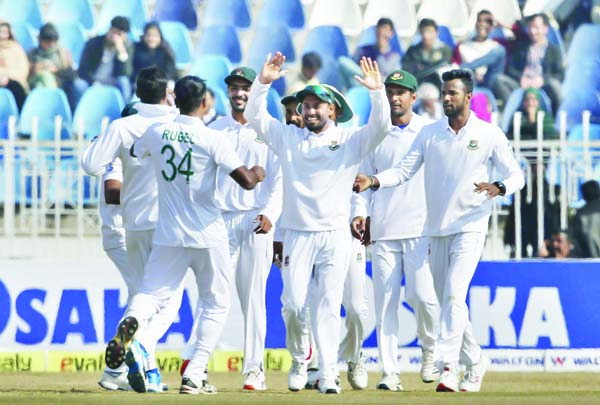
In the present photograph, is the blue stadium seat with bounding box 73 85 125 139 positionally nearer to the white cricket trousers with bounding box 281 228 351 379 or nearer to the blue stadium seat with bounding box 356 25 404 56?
the blue stadium seat with bounding box 356 25 404 56

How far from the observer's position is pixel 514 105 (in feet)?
64.6

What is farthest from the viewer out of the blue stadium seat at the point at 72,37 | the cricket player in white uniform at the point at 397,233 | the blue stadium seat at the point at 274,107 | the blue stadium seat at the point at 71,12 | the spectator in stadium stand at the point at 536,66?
the blue stadium seat at the point at 71,12

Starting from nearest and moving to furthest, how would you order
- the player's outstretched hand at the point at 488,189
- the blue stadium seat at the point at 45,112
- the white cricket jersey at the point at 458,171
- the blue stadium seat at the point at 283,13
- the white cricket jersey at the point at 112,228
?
the player's outstretched hand at the point at 488,189 < the white cricket jersey at the point at 458,171 < the white cricket jersey at the point at 112,228 < the blue stadium seat at the point at 45,112 < the blue stadium seat at the point at 283,13

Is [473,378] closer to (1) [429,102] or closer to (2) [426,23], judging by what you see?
(1) [429,102]

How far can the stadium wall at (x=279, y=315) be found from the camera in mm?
13820

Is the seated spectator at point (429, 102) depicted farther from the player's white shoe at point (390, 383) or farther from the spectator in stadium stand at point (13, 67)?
the player's white shoe at point (390, 383)

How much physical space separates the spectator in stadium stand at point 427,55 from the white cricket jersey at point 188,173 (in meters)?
10.7

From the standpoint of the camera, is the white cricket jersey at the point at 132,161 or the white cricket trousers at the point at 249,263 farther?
the white cricket trousers at the point at 249,263

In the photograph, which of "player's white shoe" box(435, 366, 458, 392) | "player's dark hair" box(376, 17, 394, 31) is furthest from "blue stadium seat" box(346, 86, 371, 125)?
"player's white shoe" box(435, 366, 458, 392)

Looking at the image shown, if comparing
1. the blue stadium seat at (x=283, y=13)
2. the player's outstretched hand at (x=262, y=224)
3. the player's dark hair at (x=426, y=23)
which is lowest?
the player's outstretched hand at (x=262, y=224)

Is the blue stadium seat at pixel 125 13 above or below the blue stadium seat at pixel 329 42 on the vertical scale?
above

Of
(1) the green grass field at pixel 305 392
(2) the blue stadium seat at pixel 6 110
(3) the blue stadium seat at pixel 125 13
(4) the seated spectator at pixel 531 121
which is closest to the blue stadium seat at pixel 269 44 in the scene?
(3) the blue stadium seat at pixel 125 13

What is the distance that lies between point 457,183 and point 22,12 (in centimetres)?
1175

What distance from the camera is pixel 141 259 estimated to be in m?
10.4
